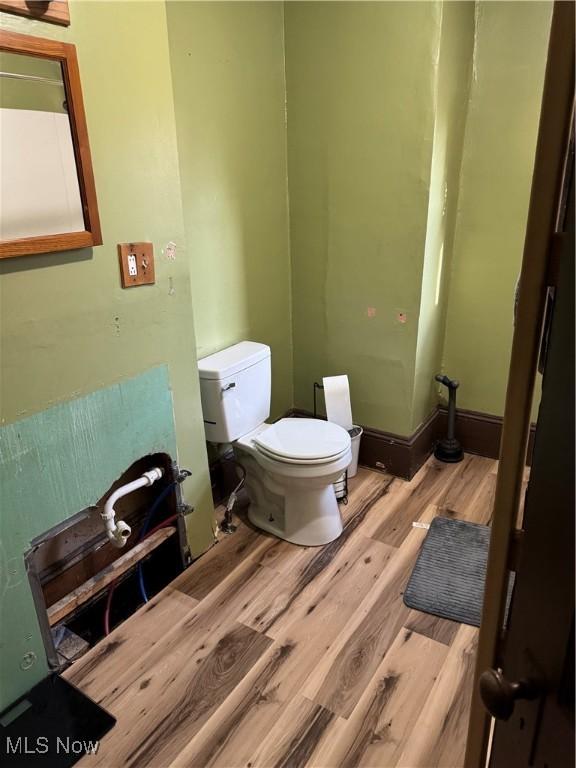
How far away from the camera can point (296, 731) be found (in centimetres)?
149

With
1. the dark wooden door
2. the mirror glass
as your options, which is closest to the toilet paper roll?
the mirror glass

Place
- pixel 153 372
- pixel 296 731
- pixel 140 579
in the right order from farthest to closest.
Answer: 1. pixel 140 579
2. pixel 153 372
3. pixel 296 731

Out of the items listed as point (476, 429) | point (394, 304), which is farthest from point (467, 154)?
point (476, 429)

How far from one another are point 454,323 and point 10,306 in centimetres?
221

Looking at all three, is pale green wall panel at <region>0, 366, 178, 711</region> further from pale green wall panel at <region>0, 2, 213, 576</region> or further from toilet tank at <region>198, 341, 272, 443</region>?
toilet tank at <region>198, 341, 272, 443</region>

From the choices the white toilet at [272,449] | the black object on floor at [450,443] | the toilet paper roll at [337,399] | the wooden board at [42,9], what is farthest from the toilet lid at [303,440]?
the wooden board at [42,9]

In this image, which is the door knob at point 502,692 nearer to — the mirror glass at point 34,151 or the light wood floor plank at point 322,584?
the light wood floor plank at point 322,584

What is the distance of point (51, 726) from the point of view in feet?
4.94

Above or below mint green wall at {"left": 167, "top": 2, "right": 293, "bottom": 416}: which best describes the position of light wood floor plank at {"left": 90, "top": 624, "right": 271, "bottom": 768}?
below

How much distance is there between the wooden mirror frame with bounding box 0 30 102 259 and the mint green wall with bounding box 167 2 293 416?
25.8 inches

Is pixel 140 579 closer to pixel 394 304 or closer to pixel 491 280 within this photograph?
pixel 394 304

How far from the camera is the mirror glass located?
1298 millimetres

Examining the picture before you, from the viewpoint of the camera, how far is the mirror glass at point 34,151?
4.26ft

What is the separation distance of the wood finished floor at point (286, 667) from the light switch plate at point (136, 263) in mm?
1170
